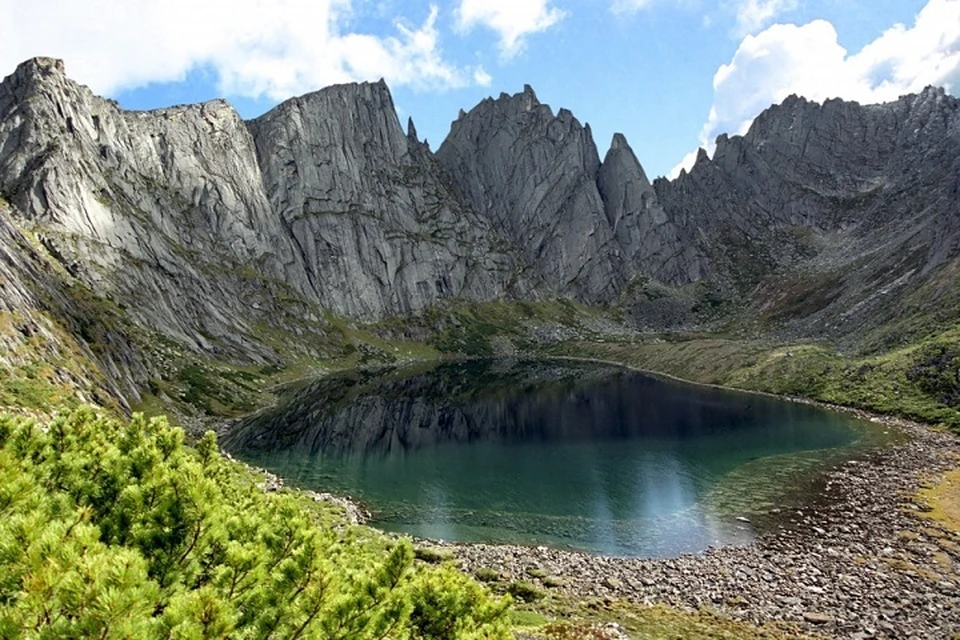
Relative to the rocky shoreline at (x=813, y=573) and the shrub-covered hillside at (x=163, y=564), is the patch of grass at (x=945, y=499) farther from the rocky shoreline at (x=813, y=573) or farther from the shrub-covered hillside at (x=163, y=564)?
the shrub-covered hillside at (x=163, y=564)

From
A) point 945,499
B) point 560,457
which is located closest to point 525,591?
point 560,457

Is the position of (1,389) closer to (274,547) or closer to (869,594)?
(274,547)

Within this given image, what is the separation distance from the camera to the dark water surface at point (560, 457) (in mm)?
44281

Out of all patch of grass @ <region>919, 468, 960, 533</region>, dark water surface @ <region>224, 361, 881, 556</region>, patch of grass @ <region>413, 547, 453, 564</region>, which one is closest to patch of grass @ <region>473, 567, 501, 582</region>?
patch of grass @ <region>413, 547, 453, 564</region>

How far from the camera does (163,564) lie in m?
9.18

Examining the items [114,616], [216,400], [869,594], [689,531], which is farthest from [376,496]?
[216,400]

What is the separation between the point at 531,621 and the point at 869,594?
1941 centimetres

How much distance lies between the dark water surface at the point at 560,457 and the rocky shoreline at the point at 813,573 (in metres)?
3.32

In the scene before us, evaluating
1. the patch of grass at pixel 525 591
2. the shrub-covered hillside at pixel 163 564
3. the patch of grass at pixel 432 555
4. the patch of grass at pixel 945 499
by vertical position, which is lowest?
the patch of grass at pixel 525 591

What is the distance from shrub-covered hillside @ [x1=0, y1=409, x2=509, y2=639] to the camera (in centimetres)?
558

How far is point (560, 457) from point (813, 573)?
3580cm

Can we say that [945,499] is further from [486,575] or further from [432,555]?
[432,555]

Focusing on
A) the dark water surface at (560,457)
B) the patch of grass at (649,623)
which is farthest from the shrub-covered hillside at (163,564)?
the dark water surface at (560,457)

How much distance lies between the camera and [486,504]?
49.2m
